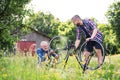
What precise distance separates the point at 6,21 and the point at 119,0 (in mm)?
51942

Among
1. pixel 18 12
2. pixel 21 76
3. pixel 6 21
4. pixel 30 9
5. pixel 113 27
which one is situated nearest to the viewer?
pixel 21 76

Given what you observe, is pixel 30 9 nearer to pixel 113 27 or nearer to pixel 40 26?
pixel 113 27

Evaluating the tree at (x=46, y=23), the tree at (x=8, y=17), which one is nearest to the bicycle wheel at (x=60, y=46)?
the tree at (x=8, y=17)

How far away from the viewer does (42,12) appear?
11588 centimetres

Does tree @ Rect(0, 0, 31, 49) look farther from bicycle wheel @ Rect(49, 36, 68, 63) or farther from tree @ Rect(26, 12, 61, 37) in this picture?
tree @ Rect(26, 12, 61, 37)

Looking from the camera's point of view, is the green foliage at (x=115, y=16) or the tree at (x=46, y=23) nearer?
the green foliage at (x=115, y=16)

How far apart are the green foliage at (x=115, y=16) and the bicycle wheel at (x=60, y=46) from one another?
5215 centimetres

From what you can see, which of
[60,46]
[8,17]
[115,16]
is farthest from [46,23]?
[60,46]

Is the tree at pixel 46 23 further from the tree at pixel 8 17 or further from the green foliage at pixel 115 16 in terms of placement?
the tree at pixel 8 17

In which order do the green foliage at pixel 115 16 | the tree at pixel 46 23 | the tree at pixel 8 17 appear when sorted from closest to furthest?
the tree at pixel 8 17 < the green foliage at pixel 115 16 < the tree at pixel 46 23

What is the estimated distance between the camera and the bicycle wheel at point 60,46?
31.4ft

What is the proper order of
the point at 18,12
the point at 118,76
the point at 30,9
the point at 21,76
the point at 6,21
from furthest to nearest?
the point at 30,9 < the point at 18,12 < the point at 6,21 < the point at 118,76 < the point at 21,76

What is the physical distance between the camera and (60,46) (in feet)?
32.5

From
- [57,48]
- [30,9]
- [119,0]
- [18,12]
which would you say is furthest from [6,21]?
[119,0]
